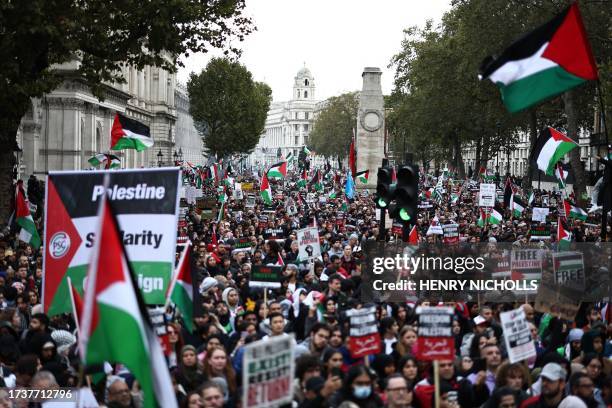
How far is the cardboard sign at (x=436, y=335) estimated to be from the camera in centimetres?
952

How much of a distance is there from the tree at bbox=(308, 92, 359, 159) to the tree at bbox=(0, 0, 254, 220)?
4946 inches

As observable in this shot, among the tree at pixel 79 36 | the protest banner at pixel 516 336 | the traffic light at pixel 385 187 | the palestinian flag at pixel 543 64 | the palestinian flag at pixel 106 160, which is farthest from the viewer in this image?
the palestinian flag at pixel 106 160

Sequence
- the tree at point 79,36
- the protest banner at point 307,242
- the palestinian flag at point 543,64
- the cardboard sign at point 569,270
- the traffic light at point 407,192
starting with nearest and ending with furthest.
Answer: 1. the palestinian flag at point 543,64
2. the cardboard sign at point 569,270
3. the traffic light at point 407,192
4. the protest banner at point 307,242
5. the tree at point 79,36

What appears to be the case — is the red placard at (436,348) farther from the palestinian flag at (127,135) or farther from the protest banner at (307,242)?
the palestinian flag at (127,135)

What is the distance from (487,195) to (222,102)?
240ft

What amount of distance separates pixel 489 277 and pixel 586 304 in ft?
5.15

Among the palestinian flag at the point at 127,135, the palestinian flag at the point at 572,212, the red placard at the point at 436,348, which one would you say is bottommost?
the red placard at the point at 436,348

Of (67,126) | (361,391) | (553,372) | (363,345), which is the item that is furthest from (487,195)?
(67,126)

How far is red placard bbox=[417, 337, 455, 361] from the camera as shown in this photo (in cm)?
949

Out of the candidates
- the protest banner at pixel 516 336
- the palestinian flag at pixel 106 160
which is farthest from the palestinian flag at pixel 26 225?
the protest banner at pixel 516 336

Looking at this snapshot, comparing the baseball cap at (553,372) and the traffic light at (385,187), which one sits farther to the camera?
the traffic light at (385,187)

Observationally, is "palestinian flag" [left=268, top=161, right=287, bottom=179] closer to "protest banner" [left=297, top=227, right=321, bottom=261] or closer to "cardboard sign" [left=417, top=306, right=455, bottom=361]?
"protest banner" [left=297, top=227, right=321, bottom=261]

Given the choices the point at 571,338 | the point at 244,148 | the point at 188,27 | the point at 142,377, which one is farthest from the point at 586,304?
the point at 244,148

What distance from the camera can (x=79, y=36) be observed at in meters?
27.9
